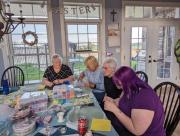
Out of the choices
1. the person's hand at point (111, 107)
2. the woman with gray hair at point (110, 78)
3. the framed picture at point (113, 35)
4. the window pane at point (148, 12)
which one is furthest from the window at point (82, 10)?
the person's hand at point (111, 107)

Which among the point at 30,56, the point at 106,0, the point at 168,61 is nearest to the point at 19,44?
the point at 30,56

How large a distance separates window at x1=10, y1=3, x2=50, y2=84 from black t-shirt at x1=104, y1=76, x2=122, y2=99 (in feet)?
6.60

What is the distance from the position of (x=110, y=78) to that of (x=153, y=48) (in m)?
2.57

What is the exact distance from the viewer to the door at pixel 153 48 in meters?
4.16

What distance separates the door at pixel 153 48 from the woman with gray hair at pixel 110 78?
2052 millimetres

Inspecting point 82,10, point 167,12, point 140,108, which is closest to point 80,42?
point 82,10

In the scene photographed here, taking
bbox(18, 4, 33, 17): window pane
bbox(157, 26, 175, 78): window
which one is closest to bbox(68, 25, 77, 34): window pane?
bbox(18, 4, 33, 17): window pane

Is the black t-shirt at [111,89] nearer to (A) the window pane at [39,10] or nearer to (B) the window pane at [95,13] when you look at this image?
(B) the window pane at [95,13]

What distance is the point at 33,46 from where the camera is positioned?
3.69 meters

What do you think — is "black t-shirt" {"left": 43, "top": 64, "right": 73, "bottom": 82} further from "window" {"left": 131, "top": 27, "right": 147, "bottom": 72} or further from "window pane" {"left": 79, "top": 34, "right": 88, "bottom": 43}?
"window" {"left": 131, "top": 27, "right": 147, "bottom": 72}

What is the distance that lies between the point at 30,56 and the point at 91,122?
2.86m

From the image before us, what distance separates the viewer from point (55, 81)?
253cm

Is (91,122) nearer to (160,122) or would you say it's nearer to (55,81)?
(160,122)

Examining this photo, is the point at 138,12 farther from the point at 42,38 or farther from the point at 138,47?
the point at 42,38
